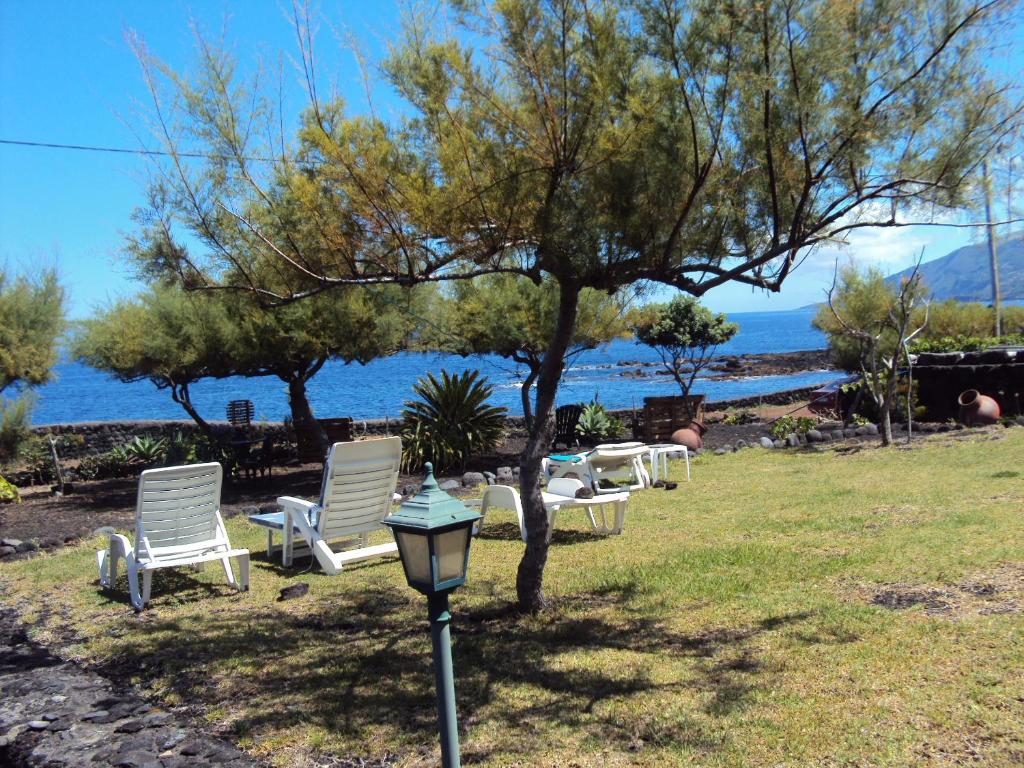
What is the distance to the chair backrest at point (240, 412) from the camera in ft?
55.5

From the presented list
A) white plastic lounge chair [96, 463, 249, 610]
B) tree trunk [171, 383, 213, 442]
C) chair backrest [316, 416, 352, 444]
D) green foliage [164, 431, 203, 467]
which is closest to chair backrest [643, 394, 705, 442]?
chair backrest [316, 416, 352, 444]

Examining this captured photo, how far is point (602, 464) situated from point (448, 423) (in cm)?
469

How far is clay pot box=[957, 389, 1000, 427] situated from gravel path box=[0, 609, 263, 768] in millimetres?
14603

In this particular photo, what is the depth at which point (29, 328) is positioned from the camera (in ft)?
46.0

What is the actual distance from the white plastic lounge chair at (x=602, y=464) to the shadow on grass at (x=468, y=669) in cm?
373

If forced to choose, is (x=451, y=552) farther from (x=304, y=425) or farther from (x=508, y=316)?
(x=304, y=425)

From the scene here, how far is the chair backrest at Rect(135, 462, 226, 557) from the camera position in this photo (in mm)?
6246

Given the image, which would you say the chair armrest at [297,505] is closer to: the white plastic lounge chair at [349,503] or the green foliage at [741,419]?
the white plastic lounge chair at [349,503]

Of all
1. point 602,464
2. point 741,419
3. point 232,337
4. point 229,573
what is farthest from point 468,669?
point 741,419

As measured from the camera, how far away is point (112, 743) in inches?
145

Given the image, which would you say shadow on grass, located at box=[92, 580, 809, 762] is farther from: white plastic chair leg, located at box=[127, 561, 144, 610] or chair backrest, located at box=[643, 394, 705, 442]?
chair backrest, located at box=[643, 394, 705, 442]

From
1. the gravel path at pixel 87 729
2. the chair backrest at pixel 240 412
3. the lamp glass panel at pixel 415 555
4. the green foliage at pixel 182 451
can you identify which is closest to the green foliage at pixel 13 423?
the green foliage at pixel 182 451

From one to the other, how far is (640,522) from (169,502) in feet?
14.5

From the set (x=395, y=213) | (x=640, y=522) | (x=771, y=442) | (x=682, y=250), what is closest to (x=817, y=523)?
(x=640, y=522)
